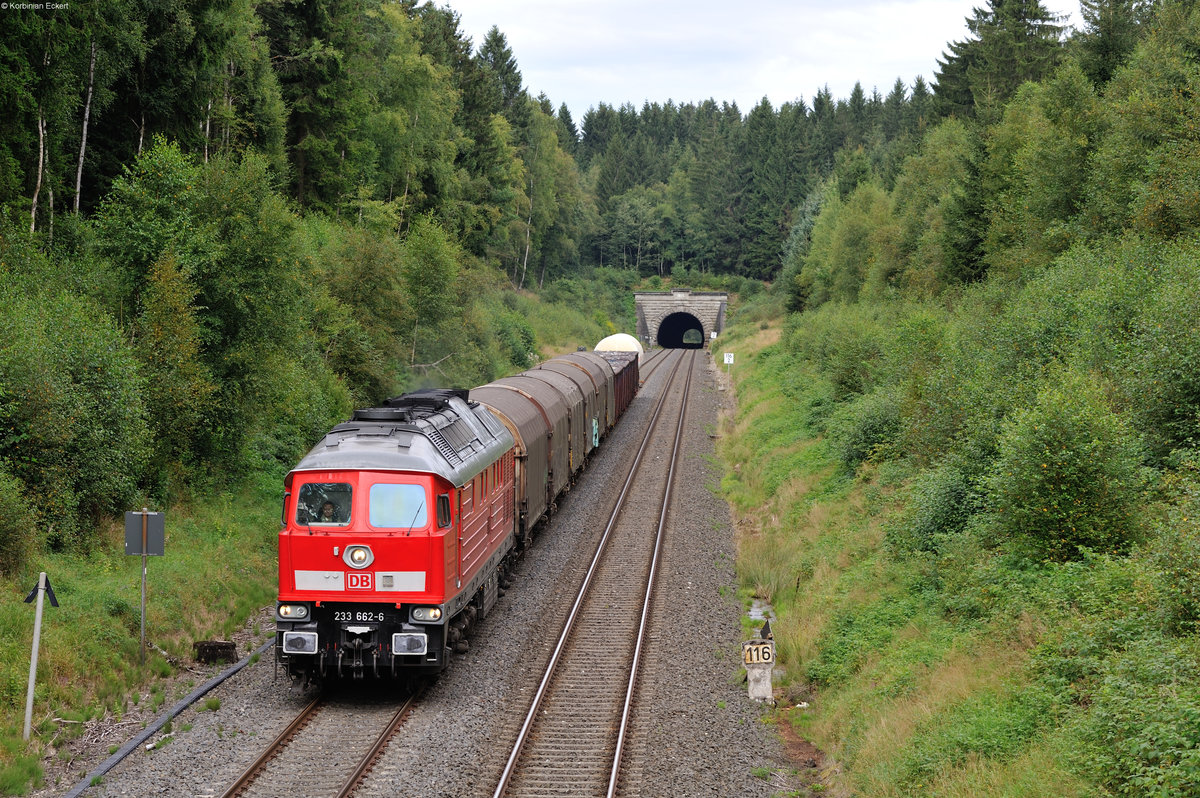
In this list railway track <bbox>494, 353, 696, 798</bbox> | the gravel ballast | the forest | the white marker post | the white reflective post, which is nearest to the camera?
the gravel ballast

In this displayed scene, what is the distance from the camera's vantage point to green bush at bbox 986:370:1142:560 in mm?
12914

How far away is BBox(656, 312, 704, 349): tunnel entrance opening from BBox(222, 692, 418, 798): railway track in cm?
10039

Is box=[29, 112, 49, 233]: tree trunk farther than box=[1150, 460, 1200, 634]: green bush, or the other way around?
box=[29, 112, 49, 233]: tree trunk

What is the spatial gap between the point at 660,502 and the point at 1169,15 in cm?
2284

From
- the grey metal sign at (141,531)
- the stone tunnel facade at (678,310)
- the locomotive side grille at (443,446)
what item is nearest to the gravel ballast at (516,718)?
the grey metal sign at (141,531)

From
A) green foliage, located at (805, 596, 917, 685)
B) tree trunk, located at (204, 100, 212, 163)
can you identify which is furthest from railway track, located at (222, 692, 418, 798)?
tree trunk, located at (204, 100, 212, 163)

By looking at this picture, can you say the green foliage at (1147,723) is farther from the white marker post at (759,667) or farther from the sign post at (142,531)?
the sign post at (142,531)

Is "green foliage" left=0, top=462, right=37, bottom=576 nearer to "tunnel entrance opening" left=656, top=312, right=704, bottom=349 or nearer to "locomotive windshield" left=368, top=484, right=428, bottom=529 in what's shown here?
"locomotive windshield" left=368, top=484, right=428, bottom=529

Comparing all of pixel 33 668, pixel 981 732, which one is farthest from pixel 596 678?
pixel 33 668

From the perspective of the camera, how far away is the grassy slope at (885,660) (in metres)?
9.98

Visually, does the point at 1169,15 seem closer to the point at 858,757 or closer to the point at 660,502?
the point at 660,502

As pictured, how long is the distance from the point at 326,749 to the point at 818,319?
47.3 metres

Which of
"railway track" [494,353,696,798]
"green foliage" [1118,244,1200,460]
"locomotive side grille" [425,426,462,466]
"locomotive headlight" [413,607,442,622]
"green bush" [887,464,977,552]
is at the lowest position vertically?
"railway track" [494,353,696,798]

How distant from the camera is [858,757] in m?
11.5
